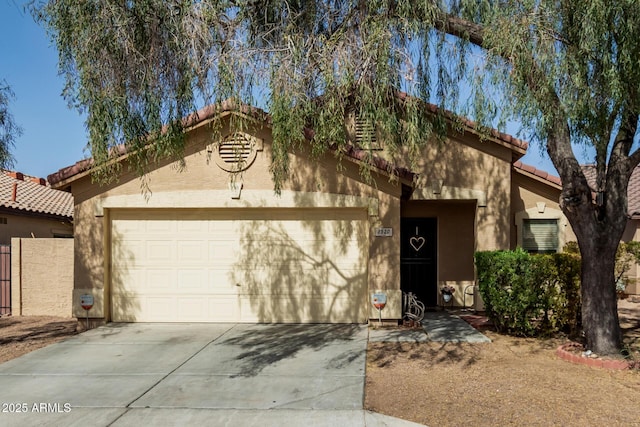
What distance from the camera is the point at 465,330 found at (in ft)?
31.9

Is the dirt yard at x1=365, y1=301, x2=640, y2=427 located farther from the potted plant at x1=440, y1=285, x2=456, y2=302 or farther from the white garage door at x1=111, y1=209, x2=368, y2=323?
the potted plant at x1=440, y1=285, x2=456, y2=302

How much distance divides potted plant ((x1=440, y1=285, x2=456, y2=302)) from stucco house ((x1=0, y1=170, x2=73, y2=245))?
12.7 metres

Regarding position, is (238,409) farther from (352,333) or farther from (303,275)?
(303,275)

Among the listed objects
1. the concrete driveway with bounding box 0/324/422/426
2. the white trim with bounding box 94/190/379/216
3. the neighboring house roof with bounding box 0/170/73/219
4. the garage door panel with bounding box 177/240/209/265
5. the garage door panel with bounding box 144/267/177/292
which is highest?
the neighboring house roof with bounding box 0/170/73/219

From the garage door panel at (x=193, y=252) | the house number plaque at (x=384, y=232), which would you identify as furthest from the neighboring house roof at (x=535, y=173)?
the garage door panel at (x=193, y=252)

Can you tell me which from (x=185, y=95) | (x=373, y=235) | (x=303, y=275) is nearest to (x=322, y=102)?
(x=185, y=95)

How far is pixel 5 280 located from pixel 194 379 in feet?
26.7

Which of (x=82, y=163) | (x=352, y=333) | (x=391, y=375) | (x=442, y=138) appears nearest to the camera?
(x=391, y=375)

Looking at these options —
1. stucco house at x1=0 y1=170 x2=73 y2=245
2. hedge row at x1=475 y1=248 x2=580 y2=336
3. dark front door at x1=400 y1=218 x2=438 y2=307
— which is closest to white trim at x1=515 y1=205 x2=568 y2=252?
dark front door at x1=400 y1=218 x2=438 y2=307

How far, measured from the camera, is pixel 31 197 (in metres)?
18.4

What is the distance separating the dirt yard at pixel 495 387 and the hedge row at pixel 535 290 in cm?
45

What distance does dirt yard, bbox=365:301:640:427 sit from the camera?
17.9 ft

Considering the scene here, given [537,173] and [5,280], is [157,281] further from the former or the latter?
[537,173]

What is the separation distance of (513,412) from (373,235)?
16.1 feet
